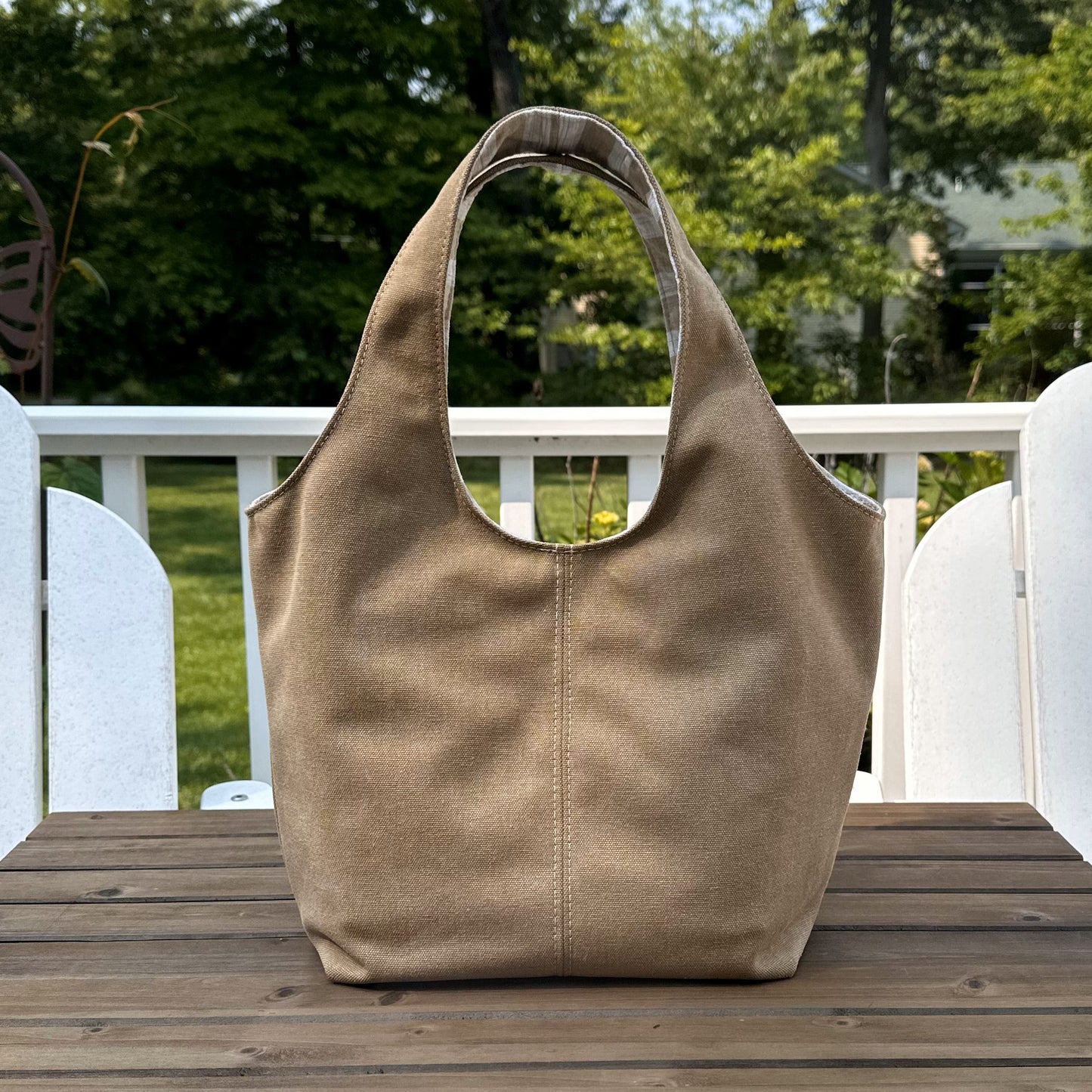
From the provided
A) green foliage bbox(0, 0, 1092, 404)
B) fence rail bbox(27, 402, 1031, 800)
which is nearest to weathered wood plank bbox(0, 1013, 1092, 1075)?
fence rail bbox(27, 402, 1031, 800)

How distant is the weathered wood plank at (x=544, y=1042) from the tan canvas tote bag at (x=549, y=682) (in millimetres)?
51

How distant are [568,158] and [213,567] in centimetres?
630

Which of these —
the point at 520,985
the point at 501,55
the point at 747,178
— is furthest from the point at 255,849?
the point at 501,55

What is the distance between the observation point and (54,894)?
86cm

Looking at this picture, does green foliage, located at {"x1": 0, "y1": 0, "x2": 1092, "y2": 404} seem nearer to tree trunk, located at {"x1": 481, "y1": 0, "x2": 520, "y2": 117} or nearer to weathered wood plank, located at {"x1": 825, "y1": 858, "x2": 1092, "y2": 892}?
tree trunk, located at {"x1": 481, "y1": 0, "x2": 520, "y2": 117}

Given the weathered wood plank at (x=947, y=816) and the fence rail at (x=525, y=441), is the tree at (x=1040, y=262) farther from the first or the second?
the weathered wood plank at (x=947, y=816)

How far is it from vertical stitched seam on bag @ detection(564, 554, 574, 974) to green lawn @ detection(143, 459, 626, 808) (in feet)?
4.73

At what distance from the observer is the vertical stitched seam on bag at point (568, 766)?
676 millimetres

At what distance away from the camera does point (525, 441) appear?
4.91 feet

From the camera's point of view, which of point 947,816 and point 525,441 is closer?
point 947,816

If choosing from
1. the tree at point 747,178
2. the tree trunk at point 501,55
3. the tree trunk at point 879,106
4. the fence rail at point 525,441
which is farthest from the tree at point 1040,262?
the fence rail at point 525,441

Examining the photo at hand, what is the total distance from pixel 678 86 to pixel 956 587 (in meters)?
7.93

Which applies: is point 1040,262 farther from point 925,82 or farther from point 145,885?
point 145,885

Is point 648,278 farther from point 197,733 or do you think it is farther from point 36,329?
point 36,329
